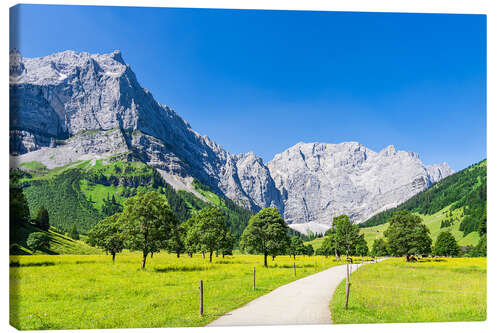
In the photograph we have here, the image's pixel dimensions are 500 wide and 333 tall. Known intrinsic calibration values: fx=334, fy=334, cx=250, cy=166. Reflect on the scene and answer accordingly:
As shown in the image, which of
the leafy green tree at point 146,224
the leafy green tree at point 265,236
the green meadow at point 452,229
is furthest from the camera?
the green meadow at point 452,229

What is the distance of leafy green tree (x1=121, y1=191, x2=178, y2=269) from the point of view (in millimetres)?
30500

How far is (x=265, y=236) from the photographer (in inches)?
1469

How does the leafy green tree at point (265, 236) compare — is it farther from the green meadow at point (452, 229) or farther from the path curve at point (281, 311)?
the green meadow at point (452, 229)

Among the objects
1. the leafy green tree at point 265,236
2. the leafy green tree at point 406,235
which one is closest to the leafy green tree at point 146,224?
the leafy green tree at point 265,236

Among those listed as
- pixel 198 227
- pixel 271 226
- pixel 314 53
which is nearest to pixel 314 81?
pixel 314 53

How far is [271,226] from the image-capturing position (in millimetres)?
36844

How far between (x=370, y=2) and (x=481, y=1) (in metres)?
6.53

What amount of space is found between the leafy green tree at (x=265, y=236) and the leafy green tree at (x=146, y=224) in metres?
9.23

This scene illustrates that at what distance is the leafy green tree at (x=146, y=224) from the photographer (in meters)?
30.5

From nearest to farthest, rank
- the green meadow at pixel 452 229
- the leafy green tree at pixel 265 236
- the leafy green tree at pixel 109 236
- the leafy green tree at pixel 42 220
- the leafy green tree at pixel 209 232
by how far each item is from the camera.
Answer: the leafy green tree at pixel 265 236 < the leafy green tree at pixel 209 232 < the leafy green tree at pixel 109 236 < the leafy green tree at pixel 42 220 < the green meadow at pixel 452 229

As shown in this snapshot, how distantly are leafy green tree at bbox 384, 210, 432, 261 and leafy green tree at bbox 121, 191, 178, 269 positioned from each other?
42.2 meters

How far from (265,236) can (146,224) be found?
43.2 ft

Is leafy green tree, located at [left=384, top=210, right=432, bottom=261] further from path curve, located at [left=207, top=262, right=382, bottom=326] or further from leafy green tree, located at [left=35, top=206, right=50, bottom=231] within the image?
leafy green tree, located at [left=35, top=206, right=50, bottom=231]

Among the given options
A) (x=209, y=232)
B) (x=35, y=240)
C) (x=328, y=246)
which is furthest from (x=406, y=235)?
(x=35, y=240)
